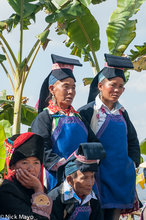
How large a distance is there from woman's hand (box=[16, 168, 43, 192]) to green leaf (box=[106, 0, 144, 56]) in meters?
5.31

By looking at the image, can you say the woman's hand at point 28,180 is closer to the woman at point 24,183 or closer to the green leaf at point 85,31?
the woman at point 24,183

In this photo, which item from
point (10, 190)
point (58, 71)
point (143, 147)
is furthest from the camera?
point (143, 147)

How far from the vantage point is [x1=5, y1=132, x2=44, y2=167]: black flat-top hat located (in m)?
2.98

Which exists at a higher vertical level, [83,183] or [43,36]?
[43,36]

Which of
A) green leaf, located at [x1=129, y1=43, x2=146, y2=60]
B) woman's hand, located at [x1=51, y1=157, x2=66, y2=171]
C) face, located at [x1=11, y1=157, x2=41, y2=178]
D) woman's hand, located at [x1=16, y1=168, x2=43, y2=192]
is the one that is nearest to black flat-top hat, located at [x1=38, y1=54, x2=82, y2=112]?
woman's hand, located at [x1=51, y1=157, x2=66, y2=171]

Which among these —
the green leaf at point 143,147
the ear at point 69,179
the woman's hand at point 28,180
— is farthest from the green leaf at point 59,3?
the woman's hand at point 28,180

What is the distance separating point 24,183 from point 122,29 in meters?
5.55

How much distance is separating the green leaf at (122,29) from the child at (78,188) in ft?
16.0

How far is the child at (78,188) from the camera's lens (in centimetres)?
318

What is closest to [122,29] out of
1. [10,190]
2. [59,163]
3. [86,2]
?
[86,2]

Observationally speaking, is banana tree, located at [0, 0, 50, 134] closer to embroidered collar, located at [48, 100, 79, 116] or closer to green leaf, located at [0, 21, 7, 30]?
green leaf, located at [0, 21, 7, 30]

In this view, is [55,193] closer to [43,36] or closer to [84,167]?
[84,167]

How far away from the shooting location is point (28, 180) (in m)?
2.92

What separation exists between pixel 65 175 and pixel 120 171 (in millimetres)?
714
